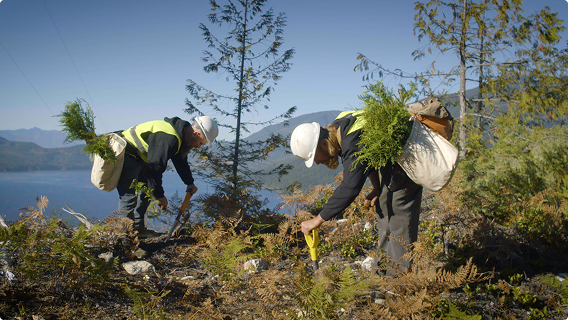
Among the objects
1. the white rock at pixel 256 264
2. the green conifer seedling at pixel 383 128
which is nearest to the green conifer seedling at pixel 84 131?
the white rock at pixel 256 264

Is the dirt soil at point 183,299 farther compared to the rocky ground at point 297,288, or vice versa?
the dirt soil at point 183,299

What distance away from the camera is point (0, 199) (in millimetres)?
12664

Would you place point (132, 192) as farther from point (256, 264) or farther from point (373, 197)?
point (373, 197)

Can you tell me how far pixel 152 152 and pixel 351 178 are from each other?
2.82 metres

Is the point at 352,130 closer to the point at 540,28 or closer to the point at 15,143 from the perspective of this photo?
the point at 540,28

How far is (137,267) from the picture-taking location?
3.64m

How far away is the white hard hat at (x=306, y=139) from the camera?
2850mm

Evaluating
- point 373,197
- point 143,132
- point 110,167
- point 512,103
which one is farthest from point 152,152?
point 512,103

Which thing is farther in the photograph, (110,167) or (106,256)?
(110,167)

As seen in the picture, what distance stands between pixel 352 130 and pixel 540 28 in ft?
23.2

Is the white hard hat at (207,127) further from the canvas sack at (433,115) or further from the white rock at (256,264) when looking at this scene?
the canvas sack at (433,115)

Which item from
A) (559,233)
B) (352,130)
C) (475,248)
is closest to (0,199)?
(352,130)

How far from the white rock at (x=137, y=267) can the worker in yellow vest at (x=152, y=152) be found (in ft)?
2.47

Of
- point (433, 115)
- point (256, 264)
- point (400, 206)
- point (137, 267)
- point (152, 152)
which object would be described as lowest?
point (256, 264)
